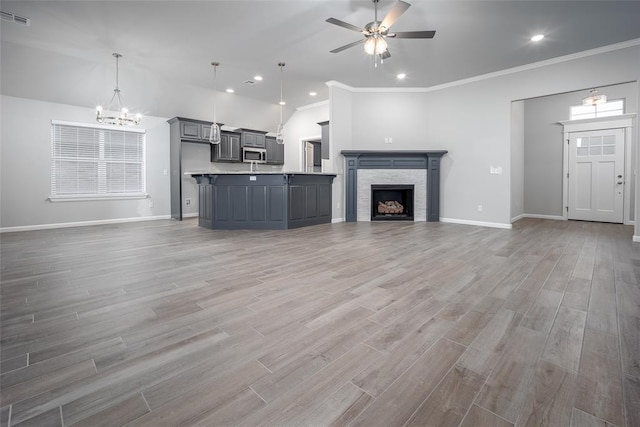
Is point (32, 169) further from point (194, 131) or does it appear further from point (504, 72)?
point (504, 72)

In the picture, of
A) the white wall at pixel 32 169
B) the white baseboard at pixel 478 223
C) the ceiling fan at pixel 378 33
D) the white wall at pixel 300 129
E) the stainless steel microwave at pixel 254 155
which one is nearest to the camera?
the ceiling fan at pixel 378 33

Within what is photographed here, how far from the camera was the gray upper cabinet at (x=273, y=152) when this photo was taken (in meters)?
9.57

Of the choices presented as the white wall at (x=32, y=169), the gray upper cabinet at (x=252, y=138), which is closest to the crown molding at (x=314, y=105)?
the gray upper cabinet at (x=252, y=138)

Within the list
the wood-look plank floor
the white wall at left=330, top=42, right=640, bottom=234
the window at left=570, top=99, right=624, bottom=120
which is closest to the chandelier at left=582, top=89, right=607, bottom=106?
the window at left=570, top=99, right=624, bottom=120

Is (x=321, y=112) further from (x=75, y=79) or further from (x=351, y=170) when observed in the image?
(x=75, y=79)

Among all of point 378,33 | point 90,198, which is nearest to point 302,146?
point 90,198

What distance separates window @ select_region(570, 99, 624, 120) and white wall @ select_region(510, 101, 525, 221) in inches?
Result: 43.1

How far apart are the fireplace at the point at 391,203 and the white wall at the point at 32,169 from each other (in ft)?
20.9

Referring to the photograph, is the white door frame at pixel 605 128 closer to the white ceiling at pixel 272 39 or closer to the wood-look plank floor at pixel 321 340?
the white ceiling at pixel 272 39

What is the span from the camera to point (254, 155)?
29.8 ft

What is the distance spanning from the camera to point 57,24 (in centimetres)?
426

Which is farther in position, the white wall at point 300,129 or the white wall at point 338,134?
the white wall at point 300,129

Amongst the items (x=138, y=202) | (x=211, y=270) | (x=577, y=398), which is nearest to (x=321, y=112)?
(x=138, y=202)

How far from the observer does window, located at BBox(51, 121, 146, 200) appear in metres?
6.41
